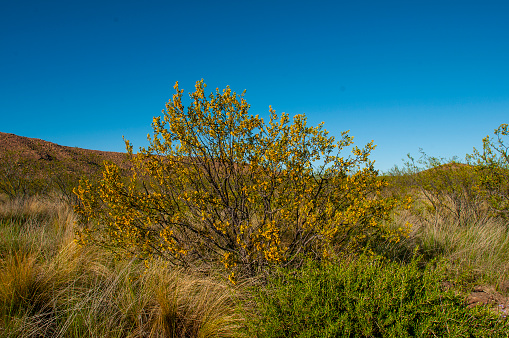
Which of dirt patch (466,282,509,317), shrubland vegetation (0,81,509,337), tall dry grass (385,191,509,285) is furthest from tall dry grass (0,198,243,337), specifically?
tall dry grass (385,191,509,285)

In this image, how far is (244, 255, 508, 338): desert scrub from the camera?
6.53 ft

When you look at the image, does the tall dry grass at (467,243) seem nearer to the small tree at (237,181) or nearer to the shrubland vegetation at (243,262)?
the shrubland vegetation at (243,262)

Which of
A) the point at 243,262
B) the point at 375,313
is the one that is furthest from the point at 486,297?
the point at 243,262

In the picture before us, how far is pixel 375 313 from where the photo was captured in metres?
2.19

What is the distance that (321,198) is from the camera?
151 inches

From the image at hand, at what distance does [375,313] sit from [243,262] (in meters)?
1.87

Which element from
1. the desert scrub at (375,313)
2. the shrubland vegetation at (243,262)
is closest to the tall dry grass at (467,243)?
the shrubland vegetation at (243,262)

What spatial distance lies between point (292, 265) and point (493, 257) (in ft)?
10.8

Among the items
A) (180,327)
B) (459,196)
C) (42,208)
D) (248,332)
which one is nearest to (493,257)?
(459,196)

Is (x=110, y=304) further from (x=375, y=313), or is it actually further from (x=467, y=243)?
(x=467, y=243)

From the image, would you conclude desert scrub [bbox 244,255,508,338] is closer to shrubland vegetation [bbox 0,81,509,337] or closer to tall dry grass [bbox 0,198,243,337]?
shrubland vegetation [bbox 0,81,509,337]

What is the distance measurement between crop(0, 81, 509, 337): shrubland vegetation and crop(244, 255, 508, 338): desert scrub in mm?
14

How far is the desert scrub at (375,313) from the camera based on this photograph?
1.99 m

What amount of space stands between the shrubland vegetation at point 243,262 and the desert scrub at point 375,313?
0.01 m
